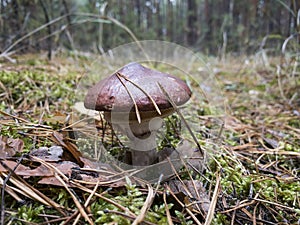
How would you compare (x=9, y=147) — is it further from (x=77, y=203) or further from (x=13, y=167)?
(x=77, y=203)

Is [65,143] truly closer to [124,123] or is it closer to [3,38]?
[124,123]

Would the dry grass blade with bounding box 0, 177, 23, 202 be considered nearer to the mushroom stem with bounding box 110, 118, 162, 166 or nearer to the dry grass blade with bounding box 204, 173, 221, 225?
the mushroom stem with bounding box 110, 118, 162, 166

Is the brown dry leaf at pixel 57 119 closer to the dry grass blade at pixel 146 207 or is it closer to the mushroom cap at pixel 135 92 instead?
the mushroom cap at pixel 135 92

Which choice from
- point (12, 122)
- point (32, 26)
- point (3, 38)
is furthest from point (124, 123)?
point (32, 26)

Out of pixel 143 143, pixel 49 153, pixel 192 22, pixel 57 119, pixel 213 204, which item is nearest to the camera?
pixel 213 204

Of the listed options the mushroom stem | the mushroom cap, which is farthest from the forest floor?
the mushroom cap

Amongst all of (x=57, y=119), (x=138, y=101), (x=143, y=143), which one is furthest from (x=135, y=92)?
(x=57, y=119)

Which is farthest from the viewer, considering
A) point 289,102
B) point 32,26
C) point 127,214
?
point 32,26
